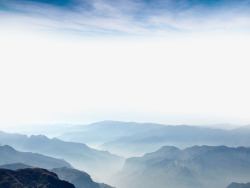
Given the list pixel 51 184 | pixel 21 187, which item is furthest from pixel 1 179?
pixel 51 184

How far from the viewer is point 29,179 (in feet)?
561

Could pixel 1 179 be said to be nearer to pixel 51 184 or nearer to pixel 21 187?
pixel 21 187

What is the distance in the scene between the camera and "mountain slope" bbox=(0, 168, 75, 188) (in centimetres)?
16210

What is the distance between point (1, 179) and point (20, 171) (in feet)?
50.4

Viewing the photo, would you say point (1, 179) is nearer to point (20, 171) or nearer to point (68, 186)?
point (20, 171)

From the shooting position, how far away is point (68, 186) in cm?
17500

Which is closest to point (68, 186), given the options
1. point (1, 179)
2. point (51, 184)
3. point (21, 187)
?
point (51, 184)

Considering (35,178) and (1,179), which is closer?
(1,179)

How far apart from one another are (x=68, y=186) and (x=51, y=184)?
12.3m

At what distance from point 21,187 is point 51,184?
17540mm

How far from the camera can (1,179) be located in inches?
6378

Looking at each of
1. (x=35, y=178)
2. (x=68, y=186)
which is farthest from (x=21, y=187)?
(x=68, y=186)

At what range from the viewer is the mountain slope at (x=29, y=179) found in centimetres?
16210

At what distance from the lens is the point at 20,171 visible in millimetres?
176125
